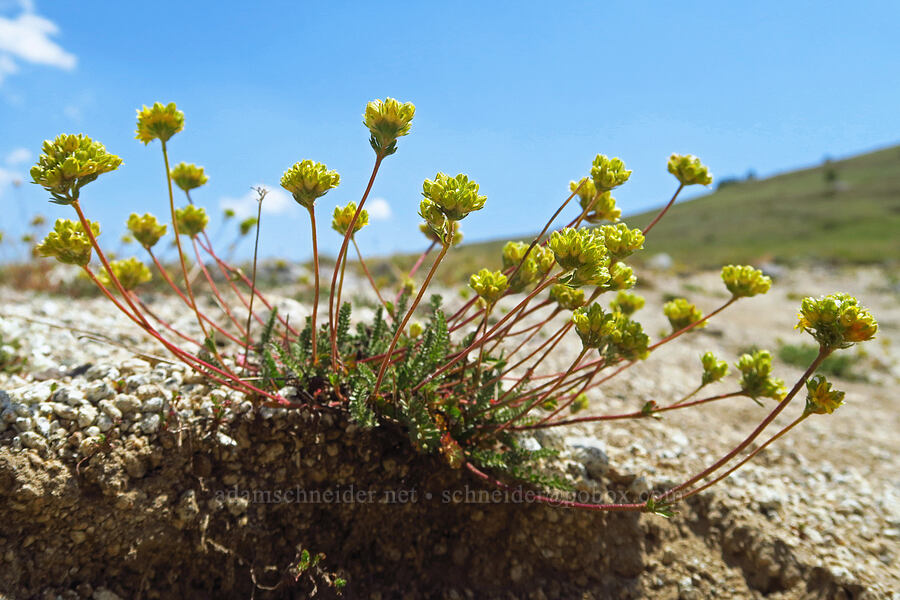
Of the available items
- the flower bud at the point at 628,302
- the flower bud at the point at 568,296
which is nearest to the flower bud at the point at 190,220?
the flower bud at the point at 568,296

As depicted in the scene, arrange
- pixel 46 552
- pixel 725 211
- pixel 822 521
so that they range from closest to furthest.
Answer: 1. pixel 46 552
2. pixel 822 521
3. pixel 725 211

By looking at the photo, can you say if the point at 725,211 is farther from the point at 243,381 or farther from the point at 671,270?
the point at 243,381

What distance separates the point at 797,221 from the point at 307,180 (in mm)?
45183

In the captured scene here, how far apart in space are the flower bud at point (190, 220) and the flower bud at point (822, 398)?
8.07 feet

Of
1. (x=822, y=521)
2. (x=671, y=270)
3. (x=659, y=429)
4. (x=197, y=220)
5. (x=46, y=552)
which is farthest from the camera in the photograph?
(x=671, y=270)

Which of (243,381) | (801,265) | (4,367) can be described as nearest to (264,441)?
(243,381)

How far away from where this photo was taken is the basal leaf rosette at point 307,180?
1635mm

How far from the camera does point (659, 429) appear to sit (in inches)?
125

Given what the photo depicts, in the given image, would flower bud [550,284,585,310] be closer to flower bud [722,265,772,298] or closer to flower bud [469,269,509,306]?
flower bud [469,269,509,306]

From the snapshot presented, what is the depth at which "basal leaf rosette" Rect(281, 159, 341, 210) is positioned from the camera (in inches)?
64.4

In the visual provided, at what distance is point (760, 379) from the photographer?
2.13 meters

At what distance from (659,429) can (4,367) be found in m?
3.39

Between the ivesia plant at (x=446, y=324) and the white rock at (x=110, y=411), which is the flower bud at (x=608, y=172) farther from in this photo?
the white rock at (x=110, y=411)

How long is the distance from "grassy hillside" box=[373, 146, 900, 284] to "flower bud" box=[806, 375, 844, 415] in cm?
1708
